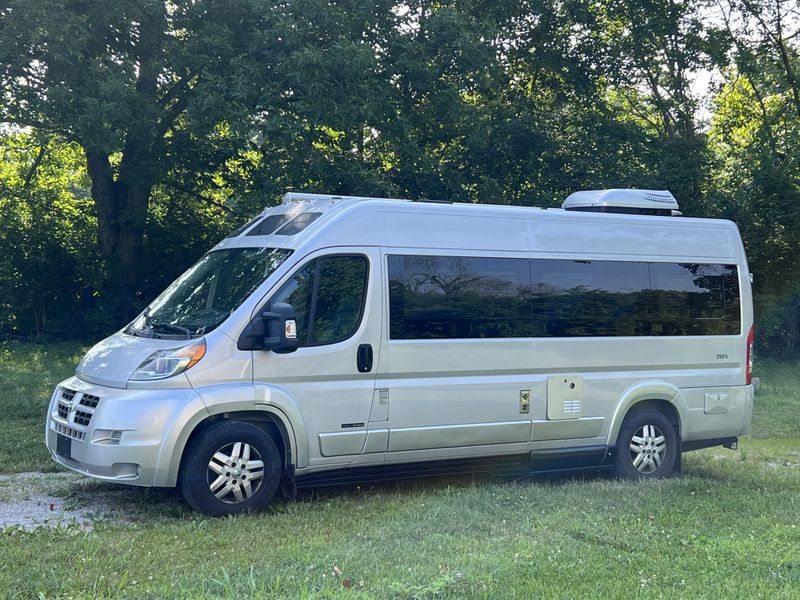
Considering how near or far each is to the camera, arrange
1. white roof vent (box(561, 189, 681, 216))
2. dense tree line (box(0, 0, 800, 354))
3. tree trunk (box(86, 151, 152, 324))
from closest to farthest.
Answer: white roof vent (box(561, 189, 681, 216)) → dense tree line (box(0, 0, 800, 354)) → tree trunk (box(86, 151, 152, 324))

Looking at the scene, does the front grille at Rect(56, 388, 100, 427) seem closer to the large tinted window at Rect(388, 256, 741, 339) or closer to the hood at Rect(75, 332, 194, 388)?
the hood at Rect(75, 332, 194, 388)

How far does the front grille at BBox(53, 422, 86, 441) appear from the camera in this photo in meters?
6.54

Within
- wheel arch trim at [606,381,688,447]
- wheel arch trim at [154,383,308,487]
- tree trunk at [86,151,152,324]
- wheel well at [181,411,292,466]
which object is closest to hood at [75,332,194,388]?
wheel arch trim at [154,383,308,487]

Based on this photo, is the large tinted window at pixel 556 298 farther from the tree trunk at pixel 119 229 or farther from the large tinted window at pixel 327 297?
the tree trunk at pixel 119 229

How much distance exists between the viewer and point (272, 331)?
21.7ft

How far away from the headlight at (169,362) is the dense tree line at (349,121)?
6915mm

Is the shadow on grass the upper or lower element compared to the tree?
lower

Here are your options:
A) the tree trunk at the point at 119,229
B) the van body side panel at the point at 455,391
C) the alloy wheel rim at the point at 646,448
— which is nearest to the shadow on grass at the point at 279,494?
the alloy wheel rim at the point at 646,448

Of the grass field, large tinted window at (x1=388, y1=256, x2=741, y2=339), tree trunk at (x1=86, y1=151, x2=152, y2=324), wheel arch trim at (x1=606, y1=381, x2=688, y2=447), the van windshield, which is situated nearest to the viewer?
the grass field

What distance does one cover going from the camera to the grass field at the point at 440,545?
4.78 metres

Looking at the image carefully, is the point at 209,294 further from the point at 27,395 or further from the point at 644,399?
the point at 27,395

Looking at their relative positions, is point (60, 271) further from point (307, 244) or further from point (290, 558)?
point (290, 558)

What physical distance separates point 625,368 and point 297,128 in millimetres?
6645

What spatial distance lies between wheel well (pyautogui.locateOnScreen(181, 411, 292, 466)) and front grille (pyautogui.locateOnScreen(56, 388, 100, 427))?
2.52ft
